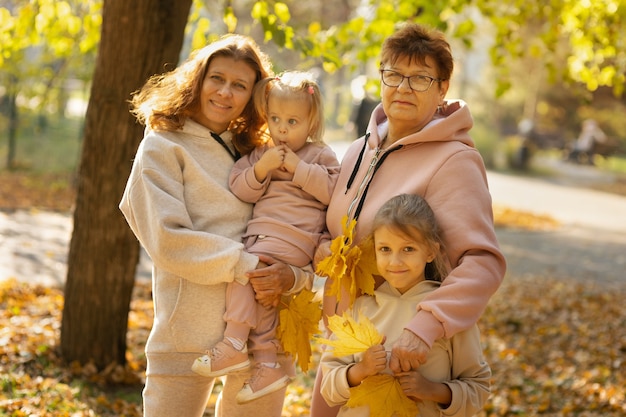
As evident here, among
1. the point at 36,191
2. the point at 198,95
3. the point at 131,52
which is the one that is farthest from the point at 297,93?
the point at 36,191

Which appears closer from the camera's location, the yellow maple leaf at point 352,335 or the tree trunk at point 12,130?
the yellow maple leaf at point 352,335

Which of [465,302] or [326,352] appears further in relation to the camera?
[326,352]

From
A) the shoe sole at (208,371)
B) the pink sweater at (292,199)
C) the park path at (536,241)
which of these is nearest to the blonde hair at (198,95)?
the pink sweater at (292,199)

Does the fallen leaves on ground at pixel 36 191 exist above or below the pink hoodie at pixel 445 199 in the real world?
below

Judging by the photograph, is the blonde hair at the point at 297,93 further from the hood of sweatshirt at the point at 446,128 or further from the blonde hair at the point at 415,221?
the blonde hair at the point at 415,221

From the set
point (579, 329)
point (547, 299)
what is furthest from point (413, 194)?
point (547, 299)

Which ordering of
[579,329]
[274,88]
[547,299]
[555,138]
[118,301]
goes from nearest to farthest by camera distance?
[274,88]
[118,301]
[579,329]
[547,299]
[555,138]

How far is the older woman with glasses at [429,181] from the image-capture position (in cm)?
265

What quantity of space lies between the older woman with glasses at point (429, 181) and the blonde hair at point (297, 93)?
0.22 metres

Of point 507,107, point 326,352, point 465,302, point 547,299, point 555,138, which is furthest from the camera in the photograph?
point 507,107

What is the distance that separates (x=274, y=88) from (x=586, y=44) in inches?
207

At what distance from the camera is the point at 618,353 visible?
23.3ft

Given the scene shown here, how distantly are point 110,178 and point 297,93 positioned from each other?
87.3 inches

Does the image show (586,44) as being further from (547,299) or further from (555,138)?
(555,138)
